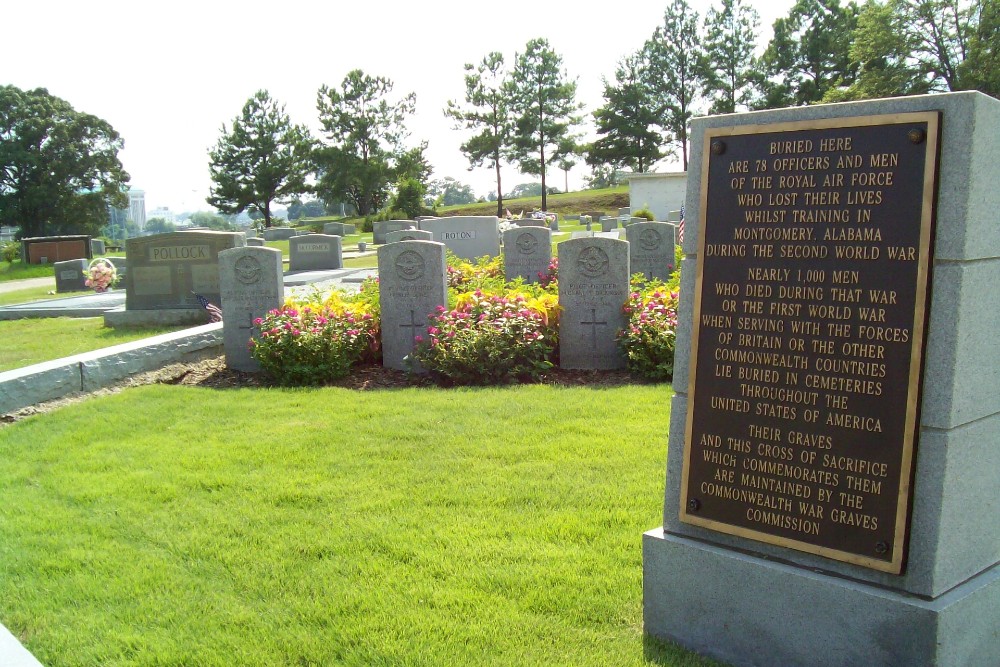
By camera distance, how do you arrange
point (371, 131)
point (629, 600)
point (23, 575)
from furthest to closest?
point (371, 131), point (23, 575), point (629, 600)

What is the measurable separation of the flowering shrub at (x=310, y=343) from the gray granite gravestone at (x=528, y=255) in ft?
19.9

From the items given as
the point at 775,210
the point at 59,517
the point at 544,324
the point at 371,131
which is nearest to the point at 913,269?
the point at 775,210

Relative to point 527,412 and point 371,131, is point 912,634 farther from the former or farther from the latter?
point 371,131

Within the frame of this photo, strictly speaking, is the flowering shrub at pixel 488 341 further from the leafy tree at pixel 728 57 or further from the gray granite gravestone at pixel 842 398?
the leafy tree at pixel 728 57

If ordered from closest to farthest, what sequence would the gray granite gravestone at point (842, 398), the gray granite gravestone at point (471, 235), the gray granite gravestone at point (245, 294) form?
the gray granite gravestone at point (842, 398)
the gray granite gravestone at point (245, 294)
the gray granite gravestone at point (471, 235)

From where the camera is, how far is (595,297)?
27.5ft

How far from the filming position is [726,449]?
120 inches

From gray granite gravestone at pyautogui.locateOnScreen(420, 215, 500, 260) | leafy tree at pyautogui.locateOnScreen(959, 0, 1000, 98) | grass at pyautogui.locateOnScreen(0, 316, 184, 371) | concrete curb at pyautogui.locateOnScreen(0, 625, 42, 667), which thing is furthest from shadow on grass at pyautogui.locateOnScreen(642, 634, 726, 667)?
leafy tree at pyautogui.locateOnScreen(959, 0, 1000, 98)

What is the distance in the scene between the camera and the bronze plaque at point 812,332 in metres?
2.61

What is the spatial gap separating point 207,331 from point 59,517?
4911 mm

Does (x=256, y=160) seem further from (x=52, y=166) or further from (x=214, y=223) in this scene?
(x=214, y=223)

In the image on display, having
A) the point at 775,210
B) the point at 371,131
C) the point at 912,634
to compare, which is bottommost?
the point at 912,634

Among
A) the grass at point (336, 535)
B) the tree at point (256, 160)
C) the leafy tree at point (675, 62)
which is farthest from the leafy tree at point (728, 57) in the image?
the grass at point (336, 535)

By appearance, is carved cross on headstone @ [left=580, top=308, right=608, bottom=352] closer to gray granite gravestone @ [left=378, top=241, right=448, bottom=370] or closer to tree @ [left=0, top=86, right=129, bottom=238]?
gray granite gravestone @ [left=378, top=241, right=448, bottom=370]
